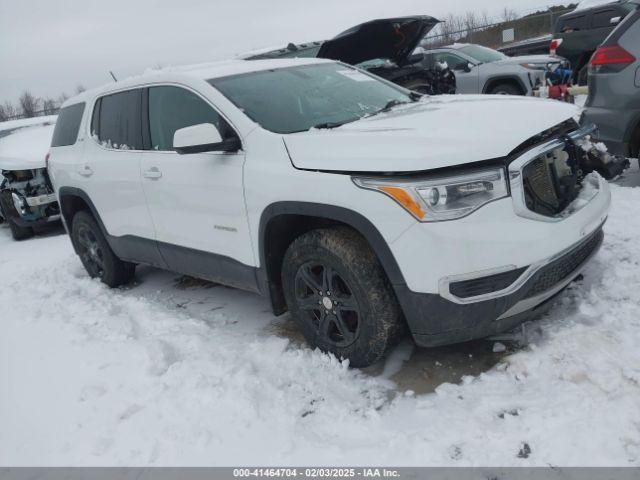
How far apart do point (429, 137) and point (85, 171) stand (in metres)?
3.44

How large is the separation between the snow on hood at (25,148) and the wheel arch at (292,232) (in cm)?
613

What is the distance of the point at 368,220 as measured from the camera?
2.66 meters

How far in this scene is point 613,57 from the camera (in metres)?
4.86

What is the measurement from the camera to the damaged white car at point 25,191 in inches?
312

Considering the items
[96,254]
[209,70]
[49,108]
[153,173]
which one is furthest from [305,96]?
[49,108]

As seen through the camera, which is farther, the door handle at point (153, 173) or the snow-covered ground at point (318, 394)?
the door handle at point (153, 173)

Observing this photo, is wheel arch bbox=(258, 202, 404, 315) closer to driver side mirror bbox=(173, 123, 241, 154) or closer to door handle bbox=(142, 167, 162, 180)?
driver side mirror bbox=(173, 123, 241, 154)

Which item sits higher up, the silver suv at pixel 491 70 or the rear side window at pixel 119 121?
the rear side window at pixel 119 121

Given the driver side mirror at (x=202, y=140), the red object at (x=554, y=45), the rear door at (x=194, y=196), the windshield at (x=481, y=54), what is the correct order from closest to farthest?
1. the driver side mirror at (x=202, y=140)
2. the rear door at (x=194, y=196)
3. the windshield at (x=481, y=54)
4. the red object at (x=554, y=45)

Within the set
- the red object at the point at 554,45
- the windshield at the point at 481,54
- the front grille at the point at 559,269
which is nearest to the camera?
the front grille at the point at 559,269

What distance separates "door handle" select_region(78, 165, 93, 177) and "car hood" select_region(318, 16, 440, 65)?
3804 mm

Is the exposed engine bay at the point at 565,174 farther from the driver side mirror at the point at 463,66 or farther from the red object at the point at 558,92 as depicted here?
the driver side mirror at the point at 463,66

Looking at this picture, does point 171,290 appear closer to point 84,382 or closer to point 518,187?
point 84,382

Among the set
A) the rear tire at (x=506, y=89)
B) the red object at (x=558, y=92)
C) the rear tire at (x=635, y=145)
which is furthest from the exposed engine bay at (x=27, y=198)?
the rear tire at (x=506, y=89)
